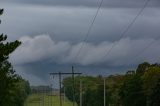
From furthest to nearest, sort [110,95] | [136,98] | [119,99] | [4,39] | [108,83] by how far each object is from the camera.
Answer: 1. [108,83]
2. [110,95]
3. [119,99]
4. [136,98]
5. [4,39]

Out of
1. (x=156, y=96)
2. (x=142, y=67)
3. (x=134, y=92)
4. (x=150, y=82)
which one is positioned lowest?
(x=156, y=96)

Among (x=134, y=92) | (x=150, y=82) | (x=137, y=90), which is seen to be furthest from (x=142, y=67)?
(x=150, y=82)

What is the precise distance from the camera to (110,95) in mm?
175250

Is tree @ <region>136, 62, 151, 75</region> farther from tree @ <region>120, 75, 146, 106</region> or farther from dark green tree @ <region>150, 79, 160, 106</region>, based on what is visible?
dark green tree @ <region>150, 79, 160, 106</region>

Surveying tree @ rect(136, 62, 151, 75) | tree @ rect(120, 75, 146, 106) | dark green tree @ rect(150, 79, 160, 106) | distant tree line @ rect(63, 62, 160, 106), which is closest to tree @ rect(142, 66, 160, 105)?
distant tree line @ rect(63, 62, 160, 106)

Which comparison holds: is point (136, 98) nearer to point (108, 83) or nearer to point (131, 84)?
point (131, 84)

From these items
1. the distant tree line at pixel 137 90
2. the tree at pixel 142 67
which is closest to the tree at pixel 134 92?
the distant tree line at pixel 137 90

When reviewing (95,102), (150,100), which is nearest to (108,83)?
(95,102)

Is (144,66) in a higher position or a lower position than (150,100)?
higher

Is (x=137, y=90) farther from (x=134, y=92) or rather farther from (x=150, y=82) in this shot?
(x=150, y=82)

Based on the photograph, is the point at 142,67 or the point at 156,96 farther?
the point at 142,67

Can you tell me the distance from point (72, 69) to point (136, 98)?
34.0 metres

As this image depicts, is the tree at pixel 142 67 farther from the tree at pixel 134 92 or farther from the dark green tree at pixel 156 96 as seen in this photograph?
the dark green tree at pixel 156 96

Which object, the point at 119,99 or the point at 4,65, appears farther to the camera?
the point at 119,99
